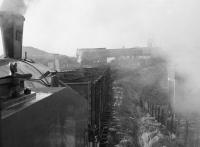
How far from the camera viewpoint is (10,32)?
370cm

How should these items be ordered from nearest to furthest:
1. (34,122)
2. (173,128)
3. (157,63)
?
(34,122) → (173,128) → (157,63)

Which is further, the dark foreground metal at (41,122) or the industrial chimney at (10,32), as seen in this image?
the industrial chimney at (10,32)

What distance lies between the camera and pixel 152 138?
9.98 m

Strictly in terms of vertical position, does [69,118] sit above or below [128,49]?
below

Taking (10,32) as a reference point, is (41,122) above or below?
below

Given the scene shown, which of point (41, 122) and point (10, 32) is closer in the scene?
point (41, 122)

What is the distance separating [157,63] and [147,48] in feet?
11.2

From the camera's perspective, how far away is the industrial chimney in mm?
3676

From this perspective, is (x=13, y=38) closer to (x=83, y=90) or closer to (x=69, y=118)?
(x=83, y=90)

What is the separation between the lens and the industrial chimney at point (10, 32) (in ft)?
12.1

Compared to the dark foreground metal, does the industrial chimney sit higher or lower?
higher

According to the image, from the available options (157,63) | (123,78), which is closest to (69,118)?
(123,78)

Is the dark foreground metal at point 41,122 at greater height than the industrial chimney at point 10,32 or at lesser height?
lesser

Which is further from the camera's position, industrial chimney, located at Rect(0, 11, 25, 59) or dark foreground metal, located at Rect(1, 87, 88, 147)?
industrial chimney, located at Rect(0, 11, 25, 59)
